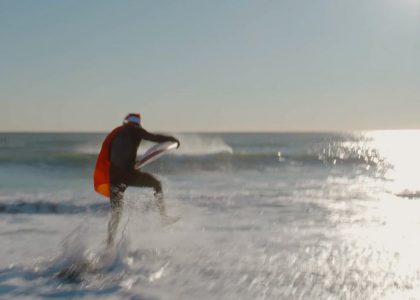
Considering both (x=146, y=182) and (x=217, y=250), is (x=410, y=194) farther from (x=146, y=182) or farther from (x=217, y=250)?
(x=146, y=182)

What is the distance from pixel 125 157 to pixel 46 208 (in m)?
5.49

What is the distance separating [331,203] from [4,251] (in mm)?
7687

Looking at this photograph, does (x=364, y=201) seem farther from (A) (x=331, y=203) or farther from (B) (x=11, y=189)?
(B) (x=11, y=189)

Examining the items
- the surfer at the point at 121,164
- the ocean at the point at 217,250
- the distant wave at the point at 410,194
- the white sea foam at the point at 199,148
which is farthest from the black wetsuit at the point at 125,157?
the white sea foam at the point at 199,148

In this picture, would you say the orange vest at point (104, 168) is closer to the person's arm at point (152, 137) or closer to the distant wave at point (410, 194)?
the person's arm at point (152, 137)

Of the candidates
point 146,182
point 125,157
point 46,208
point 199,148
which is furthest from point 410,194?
point 199,148

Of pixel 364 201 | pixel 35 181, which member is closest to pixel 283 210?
pixel 364 201

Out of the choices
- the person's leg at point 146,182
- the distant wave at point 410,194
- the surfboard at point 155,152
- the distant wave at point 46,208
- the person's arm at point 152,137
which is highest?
the person's arm at point 152,137

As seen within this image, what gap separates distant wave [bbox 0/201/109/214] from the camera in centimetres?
1076

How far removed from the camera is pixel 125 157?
21.4 ft

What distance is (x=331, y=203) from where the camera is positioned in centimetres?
1197

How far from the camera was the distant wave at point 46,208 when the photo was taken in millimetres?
10765

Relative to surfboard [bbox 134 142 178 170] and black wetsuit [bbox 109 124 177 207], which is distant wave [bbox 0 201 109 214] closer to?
surfboard [bbox 134 142 178 170]

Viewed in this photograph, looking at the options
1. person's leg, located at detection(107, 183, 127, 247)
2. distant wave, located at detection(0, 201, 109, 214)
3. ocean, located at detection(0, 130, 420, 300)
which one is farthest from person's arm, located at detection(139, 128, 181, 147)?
distant wave, located at detection(0, 201, 109, 214)
